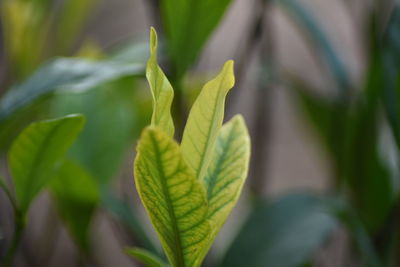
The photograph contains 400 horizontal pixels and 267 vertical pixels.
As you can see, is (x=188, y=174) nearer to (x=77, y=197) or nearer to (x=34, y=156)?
(x=34, y=156)

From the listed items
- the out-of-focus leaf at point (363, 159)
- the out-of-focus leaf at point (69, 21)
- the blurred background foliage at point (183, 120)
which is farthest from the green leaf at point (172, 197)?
the out-of-focus leaf at point (69, 21)

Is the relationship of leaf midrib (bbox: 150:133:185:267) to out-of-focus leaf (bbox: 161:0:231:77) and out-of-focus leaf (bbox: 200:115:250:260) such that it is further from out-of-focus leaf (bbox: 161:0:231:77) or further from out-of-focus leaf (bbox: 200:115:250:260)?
out-of-focus leaf (bbox: 161:0:231:77)

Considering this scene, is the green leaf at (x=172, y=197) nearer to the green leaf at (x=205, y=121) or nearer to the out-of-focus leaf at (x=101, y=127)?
the green leaf at (x=205, y=121)

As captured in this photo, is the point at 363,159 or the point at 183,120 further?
the point at 363,159

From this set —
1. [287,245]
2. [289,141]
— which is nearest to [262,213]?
[287,245]

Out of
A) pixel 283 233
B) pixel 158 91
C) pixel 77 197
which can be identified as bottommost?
pixel 283 233

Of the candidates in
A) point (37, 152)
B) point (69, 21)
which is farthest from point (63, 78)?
point (69, 21)

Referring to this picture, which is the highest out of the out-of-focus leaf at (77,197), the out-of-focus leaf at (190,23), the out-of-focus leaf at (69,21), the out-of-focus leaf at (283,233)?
the out-of-focus leaf at (69,21)

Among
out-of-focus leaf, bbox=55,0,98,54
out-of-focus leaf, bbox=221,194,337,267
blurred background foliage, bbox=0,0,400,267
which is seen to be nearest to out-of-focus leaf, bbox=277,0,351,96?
blurred background foliage, bbox=0,0,400,267
